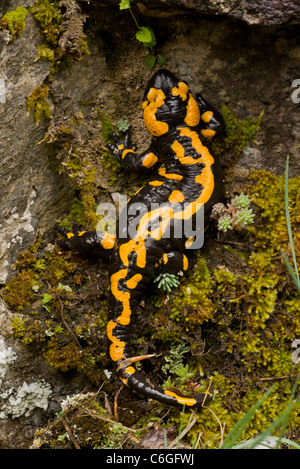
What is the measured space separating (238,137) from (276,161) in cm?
39

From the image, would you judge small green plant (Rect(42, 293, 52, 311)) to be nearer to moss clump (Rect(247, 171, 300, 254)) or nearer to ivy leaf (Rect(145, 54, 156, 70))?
moss clump (Rect(247, 171, 300, 254))

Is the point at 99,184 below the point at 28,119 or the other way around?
below

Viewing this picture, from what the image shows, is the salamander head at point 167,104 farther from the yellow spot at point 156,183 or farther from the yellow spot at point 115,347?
the yellow spot at point 115,347

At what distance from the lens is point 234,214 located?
3.77 metres

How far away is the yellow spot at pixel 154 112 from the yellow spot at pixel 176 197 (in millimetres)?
572

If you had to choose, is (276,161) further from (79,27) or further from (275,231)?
(79,27)

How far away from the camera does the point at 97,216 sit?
4105mm

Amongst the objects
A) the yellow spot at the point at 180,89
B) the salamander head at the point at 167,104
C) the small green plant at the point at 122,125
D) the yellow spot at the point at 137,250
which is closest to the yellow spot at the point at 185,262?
the yellow spot at the point at 137,250

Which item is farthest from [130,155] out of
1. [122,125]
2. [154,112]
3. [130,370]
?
[130,370]

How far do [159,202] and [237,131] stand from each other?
0.92 metres

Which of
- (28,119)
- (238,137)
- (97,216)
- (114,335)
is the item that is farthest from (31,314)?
(238,137)

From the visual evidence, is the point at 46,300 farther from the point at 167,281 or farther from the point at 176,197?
the point at 176,197
